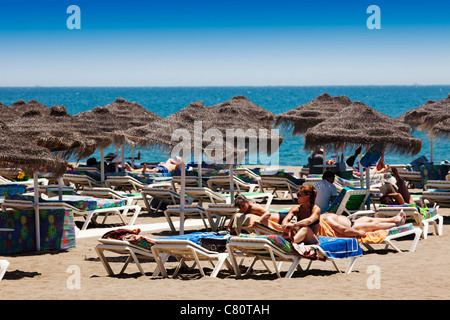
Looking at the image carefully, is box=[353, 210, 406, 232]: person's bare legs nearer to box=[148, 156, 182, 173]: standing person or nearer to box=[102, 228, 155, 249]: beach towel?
box=[102, 228, 155, 249]: beach towel

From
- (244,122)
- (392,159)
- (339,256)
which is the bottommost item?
(392,159)

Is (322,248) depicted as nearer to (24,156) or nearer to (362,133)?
(24,156)

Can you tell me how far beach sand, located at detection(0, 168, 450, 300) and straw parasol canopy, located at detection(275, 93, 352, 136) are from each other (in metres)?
11.1

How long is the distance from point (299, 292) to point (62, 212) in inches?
161

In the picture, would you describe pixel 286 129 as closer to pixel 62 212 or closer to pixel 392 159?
pixel 62 212

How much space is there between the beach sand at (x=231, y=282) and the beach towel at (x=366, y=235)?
20 centimetres

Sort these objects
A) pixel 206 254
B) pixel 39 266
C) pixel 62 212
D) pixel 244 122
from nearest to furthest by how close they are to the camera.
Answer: pixel 206 254, pixel 39 266, pixel 62 212, pixel 244 122

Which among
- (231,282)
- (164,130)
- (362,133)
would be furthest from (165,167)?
(231,282)

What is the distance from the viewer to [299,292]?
22.4 ft

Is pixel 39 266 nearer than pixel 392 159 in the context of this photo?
Yes

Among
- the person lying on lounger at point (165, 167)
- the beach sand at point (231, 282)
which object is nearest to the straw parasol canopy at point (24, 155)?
the beach sand at point (231, 282)

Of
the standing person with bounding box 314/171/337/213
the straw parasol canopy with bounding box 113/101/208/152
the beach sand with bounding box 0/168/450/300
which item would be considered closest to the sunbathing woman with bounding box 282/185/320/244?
the beach sand with bounding box 0/168/450/300

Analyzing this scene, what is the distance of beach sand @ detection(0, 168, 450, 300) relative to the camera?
22.1ft
